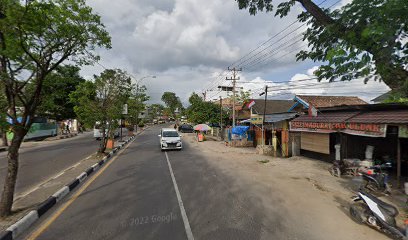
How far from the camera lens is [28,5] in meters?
4.62

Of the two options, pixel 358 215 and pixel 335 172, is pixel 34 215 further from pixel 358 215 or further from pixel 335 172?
pixel 335 172

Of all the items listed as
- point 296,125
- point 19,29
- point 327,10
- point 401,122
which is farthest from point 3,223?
point 296,125

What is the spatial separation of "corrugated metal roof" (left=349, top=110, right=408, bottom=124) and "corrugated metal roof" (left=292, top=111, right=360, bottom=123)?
18.5 inches

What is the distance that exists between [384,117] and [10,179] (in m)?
11.8

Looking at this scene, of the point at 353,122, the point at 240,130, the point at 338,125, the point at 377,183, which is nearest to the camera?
the point at 377,183

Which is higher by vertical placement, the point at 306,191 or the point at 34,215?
the point at 34,215

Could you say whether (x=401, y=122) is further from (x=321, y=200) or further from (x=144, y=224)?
(x=144, y=224)

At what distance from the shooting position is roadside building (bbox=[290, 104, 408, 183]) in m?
8.05

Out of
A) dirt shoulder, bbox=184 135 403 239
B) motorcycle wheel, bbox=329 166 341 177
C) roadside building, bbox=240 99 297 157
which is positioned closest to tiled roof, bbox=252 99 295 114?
roadside building, bbox=240 99 297 157

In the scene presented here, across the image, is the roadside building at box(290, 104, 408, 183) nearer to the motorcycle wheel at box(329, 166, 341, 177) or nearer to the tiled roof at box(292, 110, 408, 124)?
the tiled roof at box(292, 110, 408, 124)

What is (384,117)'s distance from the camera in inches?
327

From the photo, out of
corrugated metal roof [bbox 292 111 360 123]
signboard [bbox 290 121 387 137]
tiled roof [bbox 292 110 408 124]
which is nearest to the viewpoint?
tiled roof [bbox 292 110 408 124]

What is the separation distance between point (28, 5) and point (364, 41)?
22.4ft

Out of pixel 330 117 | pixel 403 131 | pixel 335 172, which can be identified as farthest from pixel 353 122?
pixel 335 172
